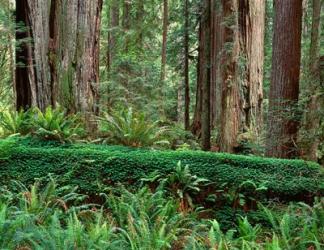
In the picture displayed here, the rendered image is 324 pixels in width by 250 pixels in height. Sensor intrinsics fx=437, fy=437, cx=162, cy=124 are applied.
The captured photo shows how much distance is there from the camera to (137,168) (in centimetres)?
676

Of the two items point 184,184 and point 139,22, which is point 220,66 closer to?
point 184,184

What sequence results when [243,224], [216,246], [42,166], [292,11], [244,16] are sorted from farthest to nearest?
[244,16] < [292,11] < [42,166] < [243,224] < [216,246]

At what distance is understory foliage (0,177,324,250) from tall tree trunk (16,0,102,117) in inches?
130

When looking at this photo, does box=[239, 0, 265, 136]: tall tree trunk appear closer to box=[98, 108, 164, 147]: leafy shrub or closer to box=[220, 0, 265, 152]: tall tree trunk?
box=[220, 0, 265, 152]: tall tree trunk

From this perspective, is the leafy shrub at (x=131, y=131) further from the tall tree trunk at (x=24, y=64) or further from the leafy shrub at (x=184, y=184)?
the tall tree trunk at (x=24, y=64)

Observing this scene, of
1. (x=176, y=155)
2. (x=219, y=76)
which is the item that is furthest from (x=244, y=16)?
(x=176, y=155)

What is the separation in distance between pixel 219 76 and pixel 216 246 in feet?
19.9

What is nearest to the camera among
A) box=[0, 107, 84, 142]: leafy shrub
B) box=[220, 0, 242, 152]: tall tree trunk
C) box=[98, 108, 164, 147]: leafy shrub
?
box=[0, 107, 84, 142]: leafy shrub

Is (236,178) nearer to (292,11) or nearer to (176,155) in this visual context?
(176,155)

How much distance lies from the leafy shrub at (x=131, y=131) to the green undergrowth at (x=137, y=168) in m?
1.08

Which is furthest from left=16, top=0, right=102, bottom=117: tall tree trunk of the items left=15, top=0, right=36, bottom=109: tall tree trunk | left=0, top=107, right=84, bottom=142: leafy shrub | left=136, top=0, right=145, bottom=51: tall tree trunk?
left=136, top=0, right=145, bottom=51: tall tree trunk

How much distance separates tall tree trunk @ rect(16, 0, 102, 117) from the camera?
9.18 m

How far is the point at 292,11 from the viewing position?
8.21 meters

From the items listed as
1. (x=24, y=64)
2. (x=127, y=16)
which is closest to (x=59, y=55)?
(x=24, y=64)
